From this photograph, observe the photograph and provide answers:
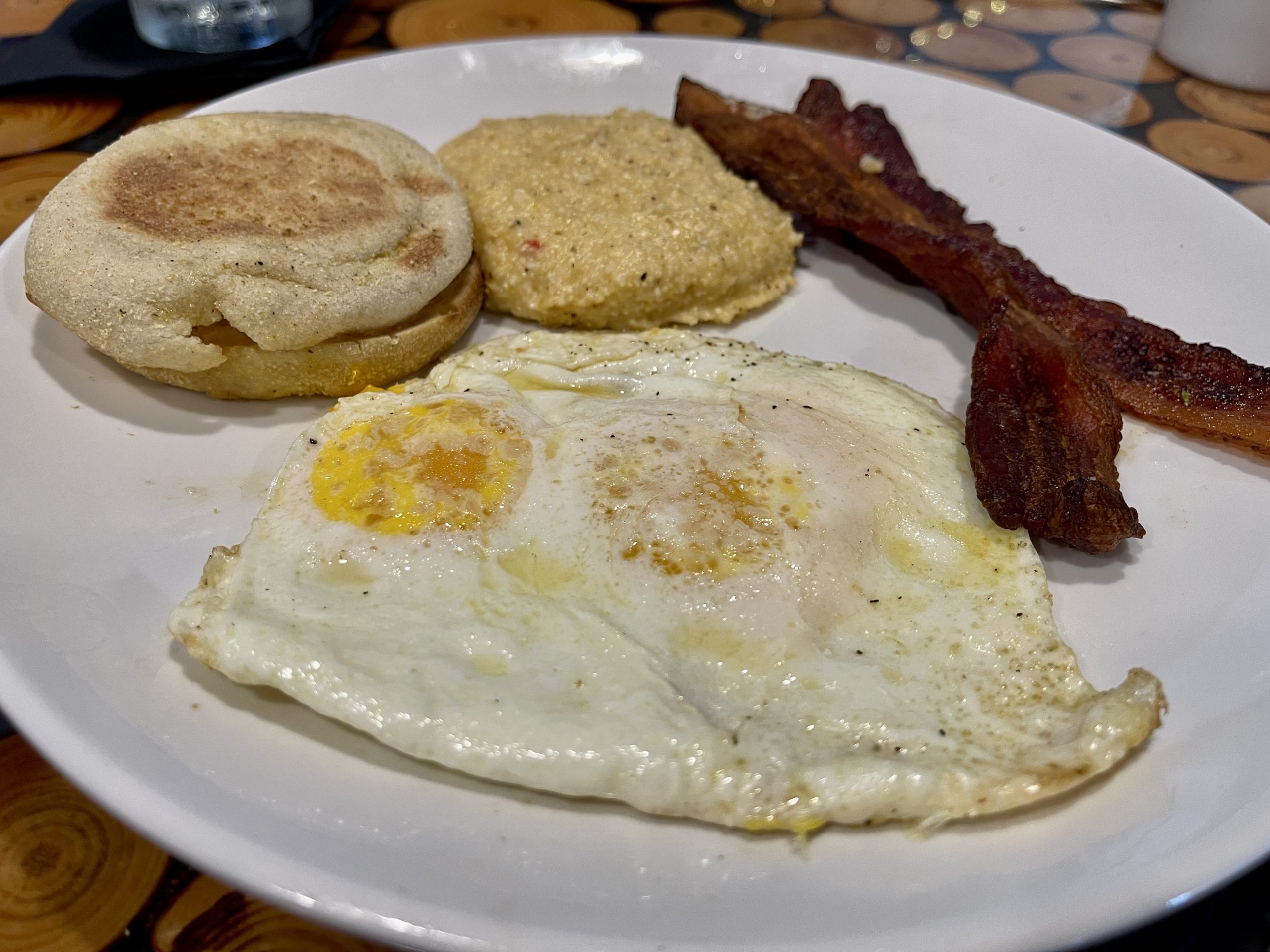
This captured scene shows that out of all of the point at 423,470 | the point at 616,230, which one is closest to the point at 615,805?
the point at 423,470

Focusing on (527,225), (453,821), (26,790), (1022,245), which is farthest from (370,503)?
(1022,245)

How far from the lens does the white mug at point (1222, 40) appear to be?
4.07 metres

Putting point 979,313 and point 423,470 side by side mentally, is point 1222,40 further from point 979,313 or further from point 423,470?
point 423,470

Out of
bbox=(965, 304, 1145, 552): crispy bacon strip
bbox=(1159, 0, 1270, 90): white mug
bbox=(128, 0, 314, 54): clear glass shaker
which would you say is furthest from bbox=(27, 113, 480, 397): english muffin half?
bbox=(1159, 0, 1270, 90): white mug

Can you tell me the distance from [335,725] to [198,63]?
3142 millimetres

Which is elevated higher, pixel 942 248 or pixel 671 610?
pixel 942 248

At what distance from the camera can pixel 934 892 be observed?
1.41m

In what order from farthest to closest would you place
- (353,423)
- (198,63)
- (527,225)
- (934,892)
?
(198,63), (527,225), (353,423), (934,892)

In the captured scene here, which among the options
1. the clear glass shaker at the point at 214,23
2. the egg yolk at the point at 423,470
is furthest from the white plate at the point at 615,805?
the clear glass shaker at the point at 214,23

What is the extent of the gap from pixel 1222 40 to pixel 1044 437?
131 inches

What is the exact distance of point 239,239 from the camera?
2180 millimetres

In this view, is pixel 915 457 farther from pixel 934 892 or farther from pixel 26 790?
pixel 26 790

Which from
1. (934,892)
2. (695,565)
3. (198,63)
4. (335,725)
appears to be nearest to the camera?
(934,892)

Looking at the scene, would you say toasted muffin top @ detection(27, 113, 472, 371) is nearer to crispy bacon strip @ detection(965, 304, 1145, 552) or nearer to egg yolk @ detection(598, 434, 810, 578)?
egg yolk @ detection(598, 434, 810, 578)
